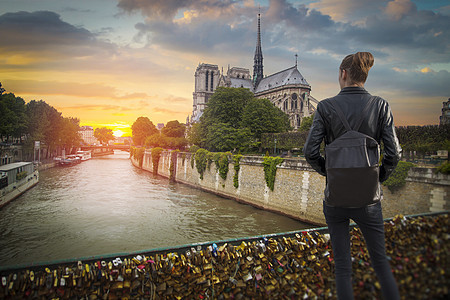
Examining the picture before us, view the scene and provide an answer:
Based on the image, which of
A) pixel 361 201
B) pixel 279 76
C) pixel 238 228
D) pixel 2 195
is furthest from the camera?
pixel 279 76

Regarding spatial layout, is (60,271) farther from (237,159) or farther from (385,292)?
(237,159)

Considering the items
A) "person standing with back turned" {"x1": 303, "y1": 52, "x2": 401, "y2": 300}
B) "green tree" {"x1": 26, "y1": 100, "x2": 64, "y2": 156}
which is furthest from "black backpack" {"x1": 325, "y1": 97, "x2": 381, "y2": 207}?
"green tree" {"x1": 26, "y1": 100, "x2": 64, "y2": 156}

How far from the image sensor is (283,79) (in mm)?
63531

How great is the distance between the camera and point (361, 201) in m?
1.73

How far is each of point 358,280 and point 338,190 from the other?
3.46ft

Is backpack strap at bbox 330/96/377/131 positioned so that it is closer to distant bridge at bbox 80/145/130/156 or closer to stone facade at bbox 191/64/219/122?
stone facade at bbox 191/64/219/122

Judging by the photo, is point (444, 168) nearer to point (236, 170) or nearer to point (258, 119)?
point (236, 170)

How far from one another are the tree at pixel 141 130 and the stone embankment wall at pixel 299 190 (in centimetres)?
4815

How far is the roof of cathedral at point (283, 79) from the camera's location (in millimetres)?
61000

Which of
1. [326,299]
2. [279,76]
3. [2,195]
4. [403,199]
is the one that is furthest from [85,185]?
[279,76]

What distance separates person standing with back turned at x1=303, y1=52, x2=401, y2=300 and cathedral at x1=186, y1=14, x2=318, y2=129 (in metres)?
41.6

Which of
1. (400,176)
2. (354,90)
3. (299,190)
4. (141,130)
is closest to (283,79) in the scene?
(141,130)

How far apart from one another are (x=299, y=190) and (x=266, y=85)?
5915 cm

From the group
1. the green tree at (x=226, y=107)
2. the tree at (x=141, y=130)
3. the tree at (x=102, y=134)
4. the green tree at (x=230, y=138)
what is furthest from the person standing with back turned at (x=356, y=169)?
the tree at (x=102, y=134)
